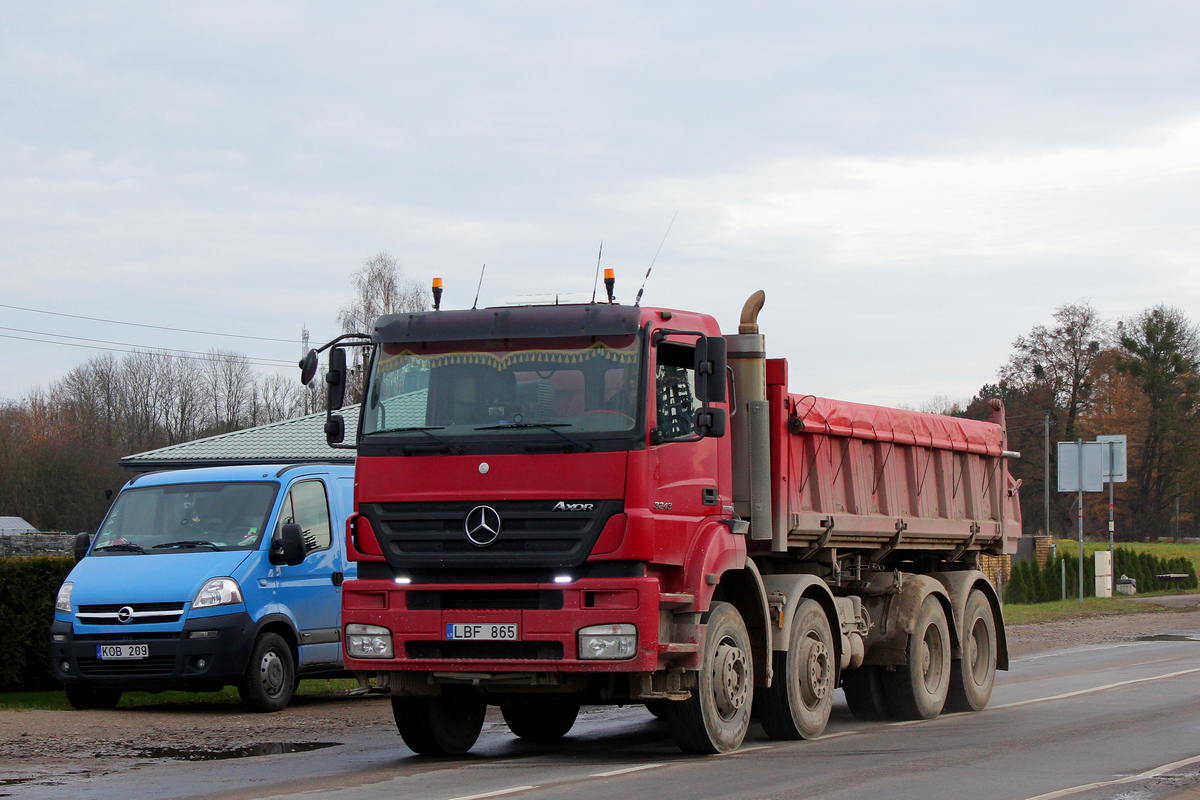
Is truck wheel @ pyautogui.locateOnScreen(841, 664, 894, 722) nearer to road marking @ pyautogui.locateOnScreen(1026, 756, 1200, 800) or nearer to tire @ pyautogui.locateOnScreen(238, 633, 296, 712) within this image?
road marking @ pyautogui.locateOnScreen(1026, 756, 1200, 800)

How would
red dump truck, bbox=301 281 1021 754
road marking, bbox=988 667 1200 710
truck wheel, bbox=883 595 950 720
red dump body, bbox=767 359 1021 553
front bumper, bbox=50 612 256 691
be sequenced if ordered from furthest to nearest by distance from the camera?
1. road marking, bbox=988 667 1200 710
2. truck wheel, bbox=883 595 950 720
3. front bumper, bbox=50 612 256 691
4. red dump body, bbox=767 359 1021 553
5. red dump truck, bbox=301 281 1021 754

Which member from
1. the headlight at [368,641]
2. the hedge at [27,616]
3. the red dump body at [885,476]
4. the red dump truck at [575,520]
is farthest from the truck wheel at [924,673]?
the hedge at [27,616]

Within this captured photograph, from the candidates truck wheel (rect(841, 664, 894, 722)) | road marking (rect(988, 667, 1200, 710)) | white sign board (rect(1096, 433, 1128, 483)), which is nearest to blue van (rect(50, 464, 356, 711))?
truck wheel (rect(841, 664, 894, 722))

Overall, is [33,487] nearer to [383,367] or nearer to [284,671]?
[284,671]

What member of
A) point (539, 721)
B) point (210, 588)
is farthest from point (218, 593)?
point (539, 721)

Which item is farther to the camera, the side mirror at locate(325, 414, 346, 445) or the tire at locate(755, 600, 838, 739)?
the tire at locate(755, 600, 838, 739)

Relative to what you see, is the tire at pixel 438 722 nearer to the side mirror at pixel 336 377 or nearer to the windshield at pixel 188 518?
the side mirror at pixel 336 377

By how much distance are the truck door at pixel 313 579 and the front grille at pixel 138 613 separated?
3.69 ft

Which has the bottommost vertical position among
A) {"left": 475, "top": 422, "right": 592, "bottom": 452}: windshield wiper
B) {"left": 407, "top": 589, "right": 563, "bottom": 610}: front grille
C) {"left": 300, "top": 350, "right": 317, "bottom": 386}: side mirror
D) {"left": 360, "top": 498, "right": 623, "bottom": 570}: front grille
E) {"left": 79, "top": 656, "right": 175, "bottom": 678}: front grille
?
{"left": 79, "top": 656, "right": 175, "bottom": 678}: front grille

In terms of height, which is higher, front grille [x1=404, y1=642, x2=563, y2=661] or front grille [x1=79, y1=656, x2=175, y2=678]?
front grille [x1=404, y1=642, x2=563, y2=661]

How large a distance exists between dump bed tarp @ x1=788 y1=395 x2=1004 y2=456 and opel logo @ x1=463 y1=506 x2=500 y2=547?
3042mm

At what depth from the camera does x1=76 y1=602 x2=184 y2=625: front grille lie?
12.7 meters

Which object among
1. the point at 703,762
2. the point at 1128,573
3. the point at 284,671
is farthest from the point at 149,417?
the point at 703,762

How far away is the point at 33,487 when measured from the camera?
68438mm
